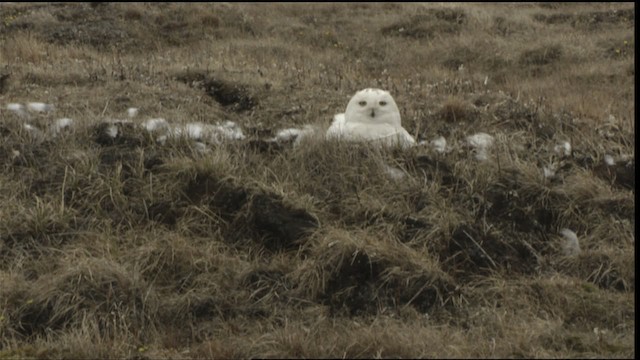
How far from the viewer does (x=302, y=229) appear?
5.08 metres

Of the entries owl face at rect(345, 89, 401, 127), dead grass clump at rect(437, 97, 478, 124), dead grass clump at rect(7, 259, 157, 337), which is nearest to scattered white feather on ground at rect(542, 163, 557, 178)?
owl face at rect(345, 89, 401, 127)

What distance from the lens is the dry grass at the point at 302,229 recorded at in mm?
4195

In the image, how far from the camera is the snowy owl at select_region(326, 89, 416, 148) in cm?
598

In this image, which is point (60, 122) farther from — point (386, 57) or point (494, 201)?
point (386, 57)

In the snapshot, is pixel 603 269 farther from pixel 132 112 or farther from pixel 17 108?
pixel 17 108

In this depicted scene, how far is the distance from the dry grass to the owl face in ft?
1.06

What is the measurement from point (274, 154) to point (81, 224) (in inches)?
57.6

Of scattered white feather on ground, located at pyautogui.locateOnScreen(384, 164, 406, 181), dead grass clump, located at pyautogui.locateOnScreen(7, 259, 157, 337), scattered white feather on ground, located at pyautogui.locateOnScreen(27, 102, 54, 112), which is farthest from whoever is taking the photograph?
scattered white feather on ground, located at pyautogui.locateOnScreen(27, 102, 54, 112)

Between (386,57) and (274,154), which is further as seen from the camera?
(386,57)

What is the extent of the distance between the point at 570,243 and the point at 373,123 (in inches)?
68.7

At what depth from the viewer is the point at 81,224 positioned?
208 inches

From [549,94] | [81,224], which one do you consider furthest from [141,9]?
[81,224]

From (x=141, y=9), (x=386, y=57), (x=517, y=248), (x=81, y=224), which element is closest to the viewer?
(x=517, y=248)

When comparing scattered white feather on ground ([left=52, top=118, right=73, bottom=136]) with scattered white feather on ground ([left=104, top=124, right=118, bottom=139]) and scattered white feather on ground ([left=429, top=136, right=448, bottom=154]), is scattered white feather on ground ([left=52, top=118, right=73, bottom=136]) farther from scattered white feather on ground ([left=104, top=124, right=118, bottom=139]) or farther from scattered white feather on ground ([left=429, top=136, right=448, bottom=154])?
scattered white feather on ground ([left=429, top=136, right=448, bottom=154])
